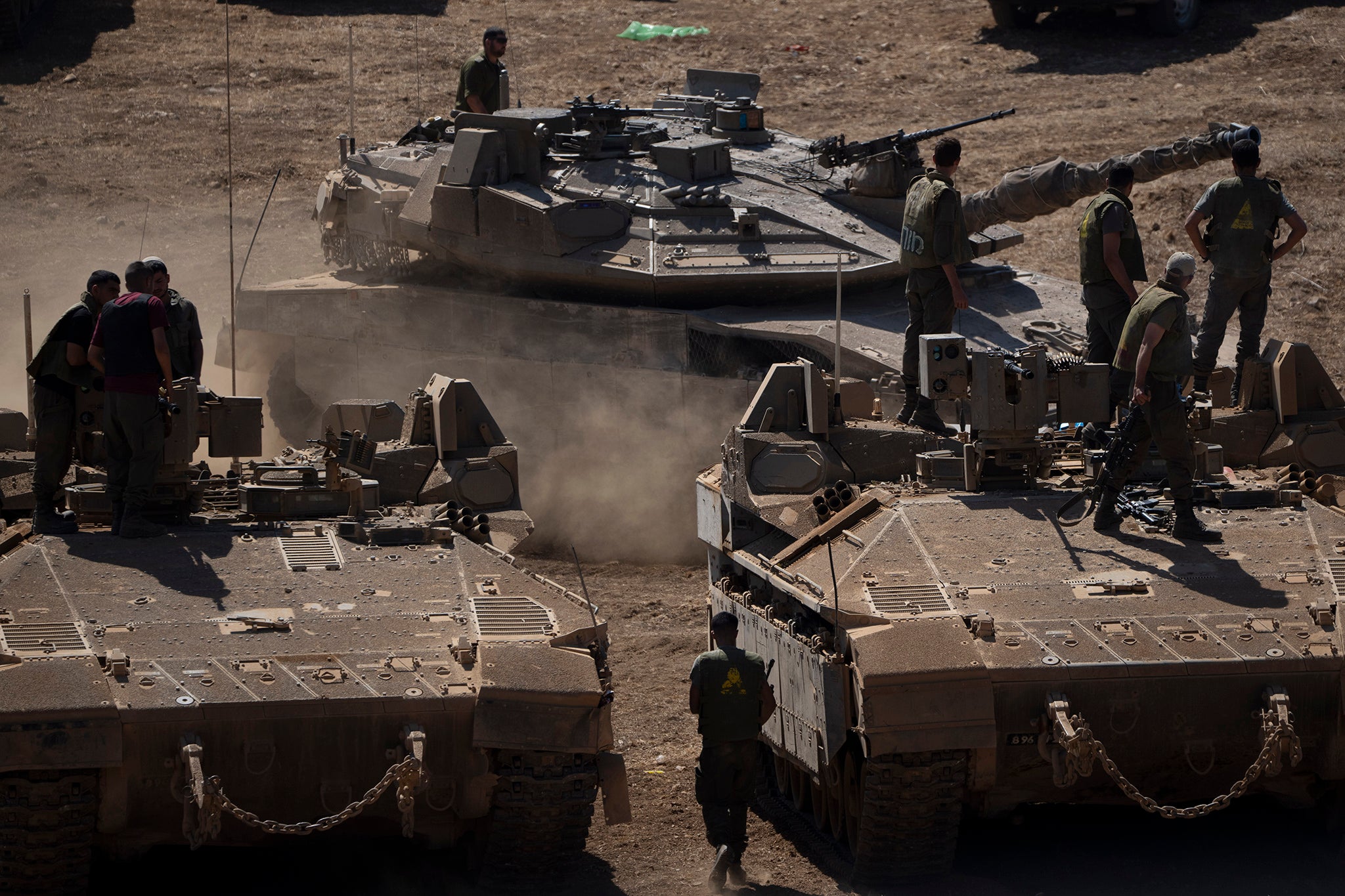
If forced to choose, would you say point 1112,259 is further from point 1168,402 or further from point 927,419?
point 1168,402

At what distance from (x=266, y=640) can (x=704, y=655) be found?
1.98m

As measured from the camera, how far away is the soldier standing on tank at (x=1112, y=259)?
43.2ft

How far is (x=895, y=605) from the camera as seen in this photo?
10234 millimetres

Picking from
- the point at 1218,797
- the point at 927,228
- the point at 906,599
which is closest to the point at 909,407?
the point at 927,228

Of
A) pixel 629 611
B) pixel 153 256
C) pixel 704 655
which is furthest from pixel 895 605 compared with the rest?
pixel 153 256

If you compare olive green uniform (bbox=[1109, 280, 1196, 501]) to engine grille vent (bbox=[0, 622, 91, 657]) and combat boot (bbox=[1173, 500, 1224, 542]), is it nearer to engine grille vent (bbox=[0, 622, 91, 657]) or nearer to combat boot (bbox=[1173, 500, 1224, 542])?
combat boot (bbox=[1173, 500, 1224, 542])

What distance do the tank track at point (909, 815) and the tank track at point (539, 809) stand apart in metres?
1.28

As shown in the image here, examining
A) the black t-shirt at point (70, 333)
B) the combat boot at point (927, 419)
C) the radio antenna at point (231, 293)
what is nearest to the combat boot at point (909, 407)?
the combat boot at point (927, 419)

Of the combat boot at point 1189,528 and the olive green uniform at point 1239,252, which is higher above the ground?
the olive green uniform at point 1239,252

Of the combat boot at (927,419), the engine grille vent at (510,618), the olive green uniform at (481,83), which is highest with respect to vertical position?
the olive green uniform at (481,83)

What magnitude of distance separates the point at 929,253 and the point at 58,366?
203 inches

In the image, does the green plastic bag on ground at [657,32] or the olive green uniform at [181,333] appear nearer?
the olive green uniform at [181,333]

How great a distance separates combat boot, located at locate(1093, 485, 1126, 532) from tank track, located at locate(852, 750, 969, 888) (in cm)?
183

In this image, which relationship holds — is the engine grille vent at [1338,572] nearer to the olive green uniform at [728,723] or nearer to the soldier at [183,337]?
the olive green uniform at [728,723]
